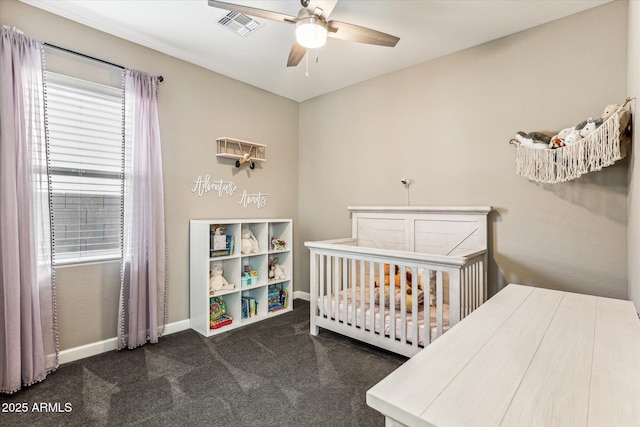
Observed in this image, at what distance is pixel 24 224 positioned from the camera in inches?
78.6

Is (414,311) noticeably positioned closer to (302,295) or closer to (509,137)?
(509,137)

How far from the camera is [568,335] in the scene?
1.12 metres

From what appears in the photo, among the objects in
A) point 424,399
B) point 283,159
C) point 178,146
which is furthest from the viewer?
point 283,159

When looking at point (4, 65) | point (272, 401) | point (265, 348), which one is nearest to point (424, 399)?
point (272, 401)

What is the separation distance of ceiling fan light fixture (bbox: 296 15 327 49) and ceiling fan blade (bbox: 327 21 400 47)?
100 mm

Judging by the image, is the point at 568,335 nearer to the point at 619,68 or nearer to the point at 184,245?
the point at 619,68

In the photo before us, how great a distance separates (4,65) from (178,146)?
121cm

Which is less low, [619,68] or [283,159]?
[619,68]

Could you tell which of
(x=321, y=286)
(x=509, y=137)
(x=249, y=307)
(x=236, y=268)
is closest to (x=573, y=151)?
(x=509, y=137)

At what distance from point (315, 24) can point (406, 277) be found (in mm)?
1971

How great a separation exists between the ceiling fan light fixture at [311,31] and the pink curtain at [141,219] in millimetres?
1536

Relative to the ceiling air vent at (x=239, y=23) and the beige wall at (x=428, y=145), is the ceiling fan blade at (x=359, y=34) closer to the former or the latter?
the ceiling air vent at (x=239, y=23)

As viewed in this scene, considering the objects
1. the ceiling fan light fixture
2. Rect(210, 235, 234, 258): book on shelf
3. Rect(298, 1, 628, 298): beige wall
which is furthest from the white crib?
the ceiling fan light fixture

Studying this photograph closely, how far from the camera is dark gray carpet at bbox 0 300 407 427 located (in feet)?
5.58
